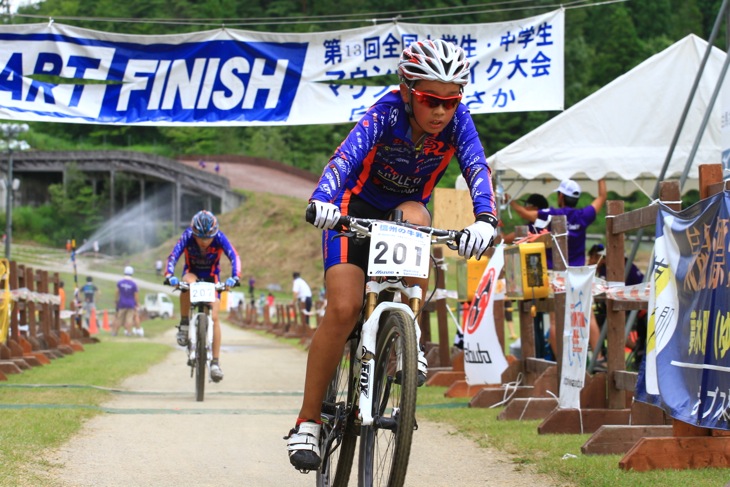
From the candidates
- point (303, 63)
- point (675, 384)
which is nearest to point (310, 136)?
point (303, 63)

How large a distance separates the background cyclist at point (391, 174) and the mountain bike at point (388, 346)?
166 mm

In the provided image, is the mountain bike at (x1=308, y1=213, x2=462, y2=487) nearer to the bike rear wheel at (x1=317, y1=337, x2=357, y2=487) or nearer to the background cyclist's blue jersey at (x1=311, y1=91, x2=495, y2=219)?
the bike rear wheel at (x1=317, y1=337, x2=357, y2=487)

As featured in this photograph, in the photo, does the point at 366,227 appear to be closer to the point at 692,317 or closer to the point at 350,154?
the point at 350,154

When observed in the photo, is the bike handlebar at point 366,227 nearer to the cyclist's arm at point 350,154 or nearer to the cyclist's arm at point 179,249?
the cyclist's arm at point 350,154

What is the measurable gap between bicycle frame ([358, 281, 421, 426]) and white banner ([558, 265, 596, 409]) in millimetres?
3600

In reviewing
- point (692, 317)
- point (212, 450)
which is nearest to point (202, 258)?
point (212, 450)

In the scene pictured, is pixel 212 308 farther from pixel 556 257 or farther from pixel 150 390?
pixel 556 257

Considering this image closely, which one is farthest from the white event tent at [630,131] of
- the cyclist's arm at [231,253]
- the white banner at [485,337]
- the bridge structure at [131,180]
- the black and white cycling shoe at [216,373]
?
the bridge structure at [131,180]

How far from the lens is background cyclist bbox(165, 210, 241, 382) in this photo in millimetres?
12672

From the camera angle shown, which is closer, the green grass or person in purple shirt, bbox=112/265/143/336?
the green grass

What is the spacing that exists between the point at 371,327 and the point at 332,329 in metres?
0.41

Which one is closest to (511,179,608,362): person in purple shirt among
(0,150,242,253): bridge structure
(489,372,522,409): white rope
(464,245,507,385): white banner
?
(464,245,507,385): white banner

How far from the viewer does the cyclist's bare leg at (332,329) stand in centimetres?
527

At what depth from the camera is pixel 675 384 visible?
252 inches
